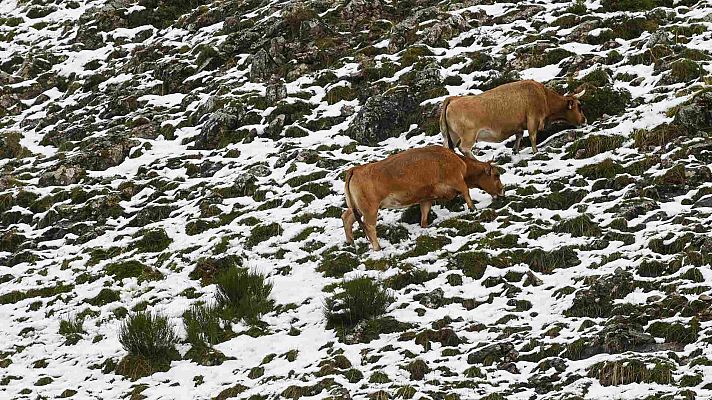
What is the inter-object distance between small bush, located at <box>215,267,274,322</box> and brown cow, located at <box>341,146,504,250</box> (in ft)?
6.49

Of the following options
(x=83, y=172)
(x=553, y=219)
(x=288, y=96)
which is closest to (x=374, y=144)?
(x=288, y=96)

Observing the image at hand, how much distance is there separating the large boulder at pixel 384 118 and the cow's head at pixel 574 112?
3.51m

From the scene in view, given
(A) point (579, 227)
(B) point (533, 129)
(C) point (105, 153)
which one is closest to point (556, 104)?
(B) point (533, 129)

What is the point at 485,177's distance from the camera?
14672mm

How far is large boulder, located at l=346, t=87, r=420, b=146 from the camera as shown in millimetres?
18391

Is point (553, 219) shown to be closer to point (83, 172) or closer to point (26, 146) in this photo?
point (83, 172)

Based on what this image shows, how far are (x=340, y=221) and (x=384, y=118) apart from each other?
419cm

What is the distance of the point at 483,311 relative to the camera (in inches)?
444

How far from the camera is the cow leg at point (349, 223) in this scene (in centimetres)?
1431

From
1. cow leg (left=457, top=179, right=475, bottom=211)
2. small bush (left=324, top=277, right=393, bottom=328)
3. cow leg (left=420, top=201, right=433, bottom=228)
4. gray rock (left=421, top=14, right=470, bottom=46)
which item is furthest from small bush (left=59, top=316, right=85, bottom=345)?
gray rock (left=421, top=14, right=470, bottom=46)

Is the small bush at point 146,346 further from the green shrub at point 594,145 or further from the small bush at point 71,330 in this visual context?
the green shrub at point 594,145

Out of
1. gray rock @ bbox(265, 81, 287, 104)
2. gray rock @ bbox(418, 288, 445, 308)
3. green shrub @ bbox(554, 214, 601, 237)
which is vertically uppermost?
gray rock @ bbox(265, 81, 287, 104)

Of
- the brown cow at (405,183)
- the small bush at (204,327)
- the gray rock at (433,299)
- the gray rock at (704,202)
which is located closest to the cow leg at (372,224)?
the brown cow at (405,183)

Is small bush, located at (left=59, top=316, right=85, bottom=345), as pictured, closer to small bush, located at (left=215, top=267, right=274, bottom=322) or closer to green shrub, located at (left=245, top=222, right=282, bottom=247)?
small bush, located at (left=215, top=267, right=274, bottom=322)
